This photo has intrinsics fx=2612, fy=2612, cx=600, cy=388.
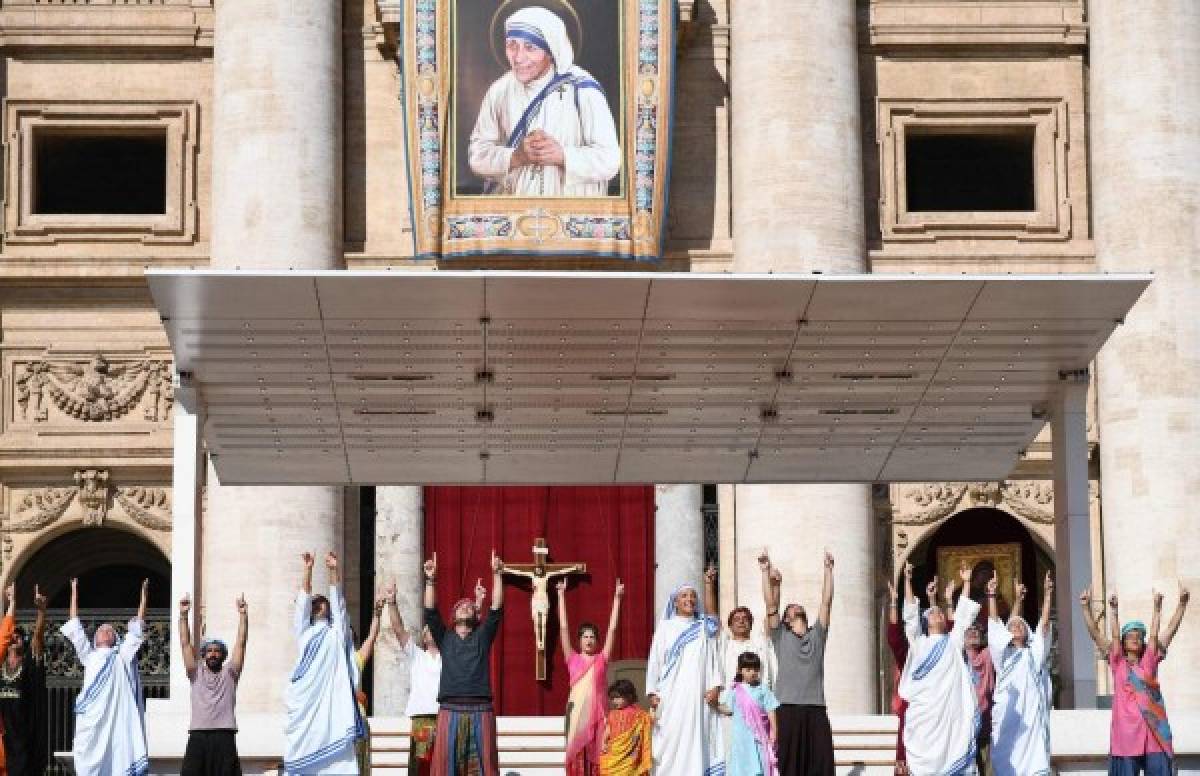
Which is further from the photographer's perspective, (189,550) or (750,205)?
(750,205)

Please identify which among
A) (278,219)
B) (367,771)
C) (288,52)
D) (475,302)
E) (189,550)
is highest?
(288,52)

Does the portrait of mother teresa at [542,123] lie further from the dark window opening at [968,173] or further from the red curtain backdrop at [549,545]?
the dark window opening at [968,173]

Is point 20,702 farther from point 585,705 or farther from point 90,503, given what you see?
point 90,503

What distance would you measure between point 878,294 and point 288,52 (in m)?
13.6

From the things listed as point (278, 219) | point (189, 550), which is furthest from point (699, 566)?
point (189, 550)

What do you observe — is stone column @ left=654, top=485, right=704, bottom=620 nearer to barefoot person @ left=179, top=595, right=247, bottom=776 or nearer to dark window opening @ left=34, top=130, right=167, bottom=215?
dark window opening @ left=34, top=130, right=167, bottom=215

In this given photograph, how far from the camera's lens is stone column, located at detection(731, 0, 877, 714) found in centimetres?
3438

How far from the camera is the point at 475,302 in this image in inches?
950

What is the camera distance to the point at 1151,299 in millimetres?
35281

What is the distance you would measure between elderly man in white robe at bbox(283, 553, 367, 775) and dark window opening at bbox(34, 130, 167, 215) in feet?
49.9

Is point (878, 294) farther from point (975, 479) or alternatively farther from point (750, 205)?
point (750, 205)

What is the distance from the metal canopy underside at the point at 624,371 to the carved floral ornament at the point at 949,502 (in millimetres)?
6674

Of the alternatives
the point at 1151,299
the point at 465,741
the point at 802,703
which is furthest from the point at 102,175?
the point at 802,703

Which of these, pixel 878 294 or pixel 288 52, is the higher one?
pixel 288 52
